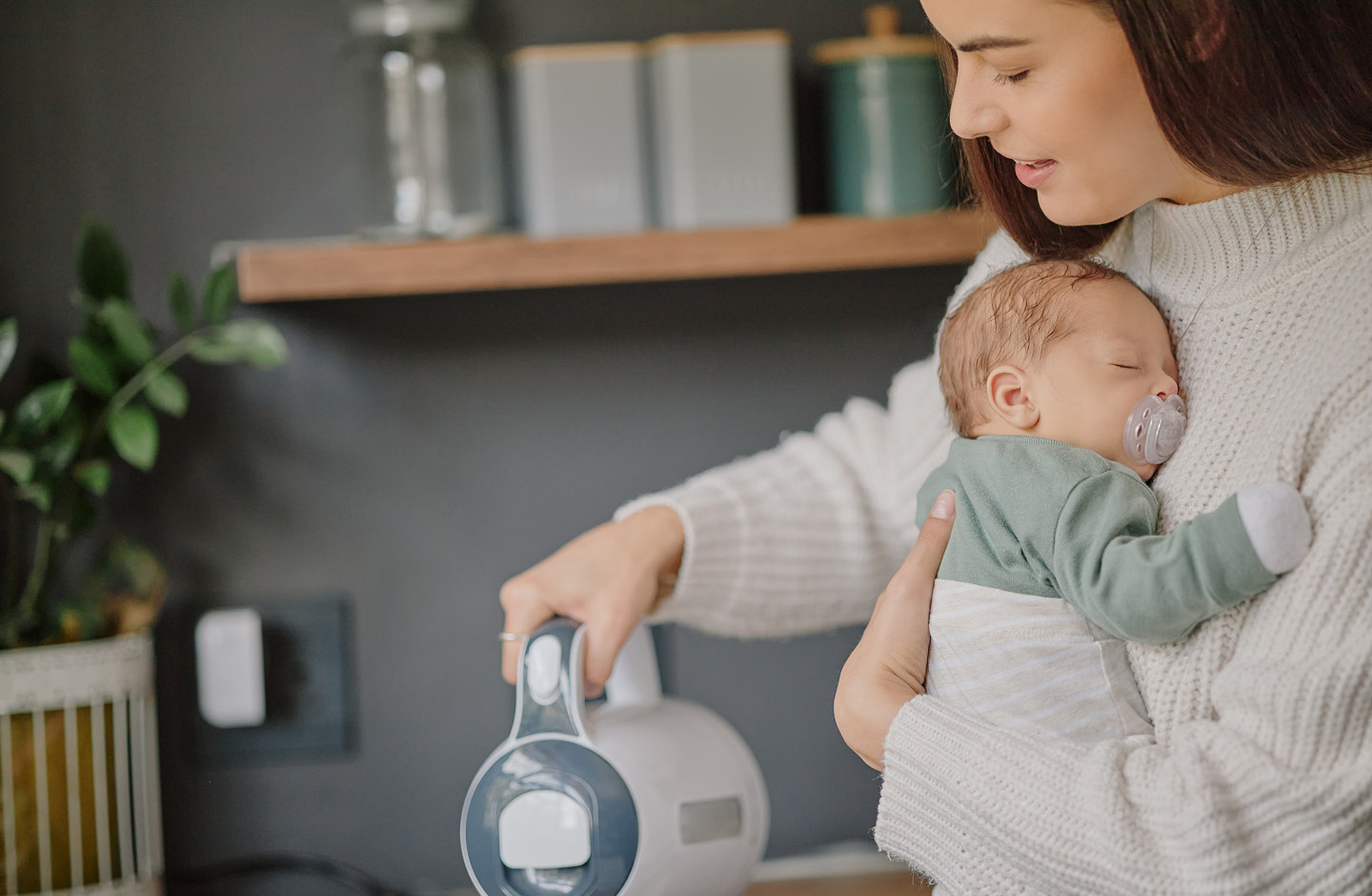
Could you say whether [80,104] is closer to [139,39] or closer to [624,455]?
[139,39]

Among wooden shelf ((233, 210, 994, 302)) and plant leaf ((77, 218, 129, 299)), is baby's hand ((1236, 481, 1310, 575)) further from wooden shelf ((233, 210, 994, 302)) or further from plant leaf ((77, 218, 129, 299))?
plant leaf ((77, 218, 129, 299))

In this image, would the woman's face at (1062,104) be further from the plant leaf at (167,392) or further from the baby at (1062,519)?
the plant leaf at (167,392)

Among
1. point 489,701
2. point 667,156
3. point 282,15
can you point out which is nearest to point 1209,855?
point 667,156

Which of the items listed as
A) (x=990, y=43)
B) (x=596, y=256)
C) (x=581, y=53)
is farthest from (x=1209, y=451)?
(x=581, y=53)

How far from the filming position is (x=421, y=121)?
1300mm

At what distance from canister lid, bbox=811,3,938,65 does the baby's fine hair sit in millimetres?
571

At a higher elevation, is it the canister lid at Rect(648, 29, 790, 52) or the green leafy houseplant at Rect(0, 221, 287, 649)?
the canister lid at Rect(648, 29, 790, 52)

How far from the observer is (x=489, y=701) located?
57.2 inches

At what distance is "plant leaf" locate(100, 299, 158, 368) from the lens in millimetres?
1206

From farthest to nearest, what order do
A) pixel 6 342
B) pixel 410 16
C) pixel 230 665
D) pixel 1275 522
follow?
pixel 230 665 → pixel 410 16 → pixel 6 342 → pixel 1275 522

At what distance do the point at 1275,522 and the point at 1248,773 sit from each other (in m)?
0.12

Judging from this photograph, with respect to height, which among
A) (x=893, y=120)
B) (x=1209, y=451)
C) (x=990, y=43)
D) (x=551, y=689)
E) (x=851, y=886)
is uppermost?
(x=893, y=120)

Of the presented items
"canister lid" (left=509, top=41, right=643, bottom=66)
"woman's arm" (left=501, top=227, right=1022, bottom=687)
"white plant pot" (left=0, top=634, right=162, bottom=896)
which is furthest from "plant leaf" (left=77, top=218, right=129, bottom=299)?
"woman's arm" (left=501, top=227, right=1022, bottom=687)

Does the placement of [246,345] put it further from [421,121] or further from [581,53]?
[581,53]
